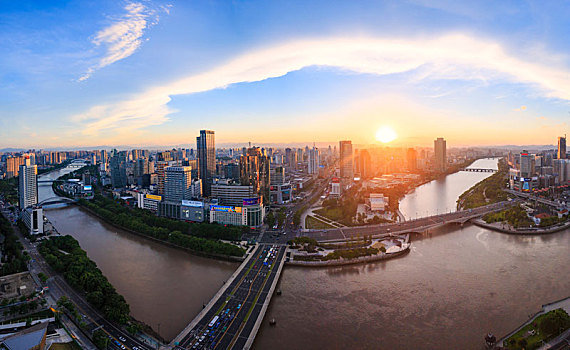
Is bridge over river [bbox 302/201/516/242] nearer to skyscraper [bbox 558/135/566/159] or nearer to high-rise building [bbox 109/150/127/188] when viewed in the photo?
high-rise building [bbox 109/150/127/188]

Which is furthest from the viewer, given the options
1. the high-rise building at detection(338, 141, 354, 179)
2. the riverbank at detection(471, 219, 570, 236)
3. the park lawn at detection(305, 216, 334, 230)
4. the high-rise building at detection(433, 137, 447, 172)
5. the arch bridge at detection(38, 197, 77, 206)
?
the high-rise building at detection(433, 137, 447, 172)

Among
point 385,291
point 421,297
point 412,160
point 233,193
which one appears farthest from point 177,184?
point 412,160

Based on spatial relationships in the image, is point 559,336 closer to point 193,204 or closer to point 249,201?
point 249,201

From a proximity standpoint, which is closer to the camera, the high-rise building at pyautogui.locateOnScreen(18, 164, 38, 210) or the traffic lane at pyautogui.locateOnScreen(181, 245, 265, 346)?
the traffic lane at pyautogui.locateOnScreen(181, 245, 265, 346)

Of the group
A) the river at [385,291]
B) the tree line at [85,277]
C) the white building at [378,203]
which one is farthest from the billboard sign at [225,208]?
the white building at [378,203]

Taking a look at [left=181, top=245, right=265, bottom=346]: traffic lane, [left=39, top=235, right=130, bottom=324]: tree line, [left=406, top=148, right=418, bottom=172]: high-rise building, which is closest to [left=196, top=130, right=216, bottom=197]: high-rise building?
[left=39, top=235, right=130, bottom=324]: tree line

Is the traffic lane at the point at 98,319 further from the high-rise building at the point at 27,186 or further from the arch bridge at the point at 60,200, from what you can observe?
the arch bridge at the point at 60,200

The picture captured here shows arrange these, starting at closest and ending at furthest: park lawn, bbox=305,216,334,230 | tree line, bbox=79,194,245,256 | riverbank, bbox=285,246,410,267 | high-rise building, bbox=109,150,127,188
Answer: riverbank, bbox=285,246,410,267 < tree line, bbox=79,194,245,256 < park lawn, bbox=305,216,334,230 < high-rise building, bbox=109,150,127,188
